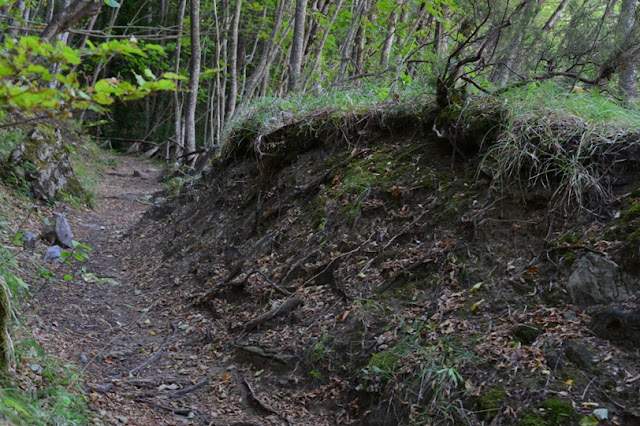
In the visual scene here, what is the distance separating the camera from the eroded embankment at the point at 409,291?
3053 mm

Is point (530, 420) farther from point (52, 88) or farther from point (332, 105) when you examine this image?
point (332, 105)

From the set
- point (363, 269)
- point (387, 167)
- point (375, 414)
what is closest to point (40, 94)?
point (375, 414)

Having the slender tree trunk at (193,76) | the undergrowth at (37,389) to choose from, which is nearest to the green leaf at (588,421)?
the undergrowth at (37,389)

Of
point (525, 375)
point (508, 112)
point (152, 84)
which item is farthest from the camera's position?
point (508, 112)

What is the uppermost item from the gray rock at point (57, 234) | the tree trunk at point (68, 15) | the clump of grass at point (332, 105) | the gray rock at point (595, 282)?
the tree trunk at point (68, 15)

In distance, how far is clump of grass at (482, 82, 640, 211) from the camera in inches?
149

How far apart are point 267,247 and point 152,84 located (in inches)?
160

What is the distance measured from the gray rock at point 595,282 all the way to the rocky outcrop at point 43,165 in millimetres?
8906

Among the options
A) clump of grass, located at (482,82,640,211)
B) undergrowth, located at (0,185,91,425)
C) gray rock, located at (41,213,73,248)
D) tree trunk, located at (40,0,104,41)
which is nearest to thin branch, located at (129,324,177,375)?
undergrowth, located at (0,185,91,425)

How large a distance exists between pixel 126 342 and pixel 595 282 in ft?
14.0

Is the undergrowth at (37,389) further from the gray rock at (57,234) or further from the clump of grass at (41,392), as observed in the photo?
the gray rock at (57,234)

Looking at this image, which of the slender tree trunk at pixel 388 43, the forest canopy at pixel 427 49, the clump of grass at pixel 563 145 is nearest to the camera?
Answer: the forest canopy at pixel 427 49

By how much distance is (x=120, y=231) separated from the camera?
9531mm

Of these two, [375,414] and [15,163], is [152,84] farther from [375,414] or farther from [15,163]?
[15,163]
